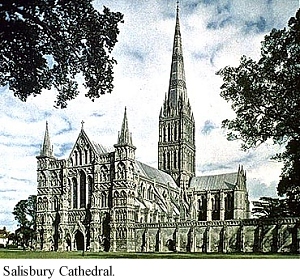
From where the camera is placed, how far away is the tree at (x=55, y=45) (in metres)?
3.81

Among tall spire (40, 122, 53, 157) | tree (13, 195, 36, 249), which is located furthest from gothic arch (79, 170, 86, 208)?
tall spire (40, 122, 53, 157)

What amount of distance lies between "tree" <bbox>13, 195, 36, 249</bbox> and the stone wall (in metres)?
3.09

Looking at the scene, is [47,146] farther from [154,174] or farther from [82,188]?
[154,174]

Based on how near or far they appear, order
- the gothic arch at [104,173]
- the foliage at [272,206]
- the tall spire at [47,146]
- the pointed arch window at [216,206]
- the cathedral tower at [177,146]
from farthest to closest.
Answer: the pointed arch window at [216,206]
the gothic arch at [104,173]
the cathedral tower at [177,146]
the foliage at [272,206]
the tall spire at [47,146]

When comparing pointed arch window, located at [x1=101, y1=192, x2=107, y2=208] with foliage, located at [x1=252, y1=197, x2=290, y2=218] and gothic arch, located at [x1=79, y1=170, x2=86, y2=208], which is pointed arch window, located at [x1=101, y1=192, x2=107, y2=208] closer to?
gothic arch, located at [x1=79, y1=170, x2=86, y2=208]

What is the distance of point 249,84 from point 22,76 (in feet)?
6.24

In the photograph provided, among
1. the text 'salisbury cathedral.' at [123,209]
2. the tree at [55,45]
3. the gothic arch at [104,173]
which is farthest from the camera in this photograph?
the gothic arch at [104,173]

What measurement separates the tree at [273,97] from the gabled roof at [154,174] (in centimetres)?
509

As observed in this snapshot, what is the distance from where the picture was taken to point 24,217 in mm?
5395

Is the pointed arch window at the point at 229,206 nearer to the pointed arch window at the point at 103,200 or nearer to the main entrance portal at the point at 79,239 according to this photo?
the pointed arch window at the point at 103,200

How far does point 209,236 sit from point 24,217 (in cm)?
452

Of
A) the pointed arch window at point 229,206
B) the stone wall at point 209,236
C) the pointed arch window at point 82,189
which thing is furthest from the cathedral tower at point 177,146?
the pointed arch window at point 82,189
